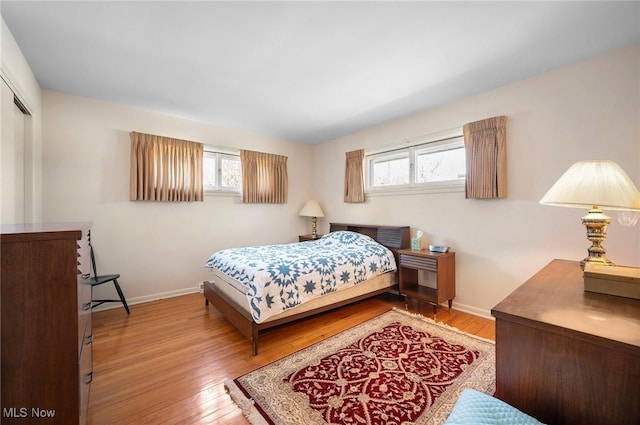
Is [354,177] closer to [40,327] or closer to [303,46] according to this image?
[303,46]

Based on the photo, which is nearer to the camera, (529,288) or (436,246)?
(529,288)

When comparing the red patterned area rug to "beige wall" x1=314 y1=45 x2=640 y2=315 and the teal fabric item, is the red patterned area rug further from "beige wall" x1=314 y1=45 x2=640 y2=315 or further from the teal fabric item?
"beige wall" x1=314 y1=45 x2=640 y2=315

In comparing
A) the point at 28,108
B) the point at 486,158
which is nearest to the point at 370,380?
the point at 486,158

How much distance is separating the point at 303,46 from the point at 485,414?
2422 millimetres

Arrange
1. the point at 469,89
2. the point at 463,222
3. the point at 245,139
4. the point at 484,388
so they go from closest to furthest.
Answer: the point at 484,388
the point at 469,89
the point at 463,222
the point at 245,139

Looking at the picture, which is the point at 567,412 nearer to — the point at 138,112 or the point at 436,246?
the point at 436,246

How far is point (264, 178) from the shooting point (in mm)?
4289

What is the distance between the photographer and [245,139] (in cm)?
415

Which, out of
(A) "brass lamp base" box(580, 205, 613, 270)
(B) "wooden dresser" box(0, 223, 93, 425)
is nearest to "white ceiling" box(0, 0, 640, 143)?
(A) "brass lamp base" box(580, 205, 613, 270)

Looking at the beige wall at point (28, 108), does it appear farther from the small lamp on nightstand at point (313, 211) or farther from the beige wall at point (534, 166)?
the beige wall at point (534, 166)

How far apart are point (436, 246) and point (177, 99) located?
359cm

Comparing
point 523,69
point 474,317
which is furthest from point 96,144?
point 474,317

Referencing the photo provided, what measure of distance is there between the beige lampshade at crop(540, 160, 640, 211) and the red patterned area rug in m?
1.30

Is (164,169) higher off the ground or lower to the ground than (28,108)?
lower
